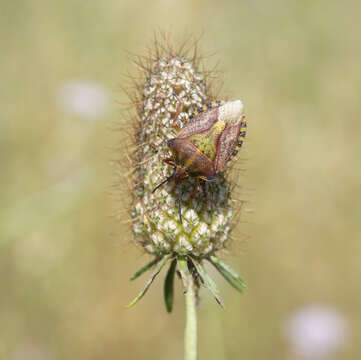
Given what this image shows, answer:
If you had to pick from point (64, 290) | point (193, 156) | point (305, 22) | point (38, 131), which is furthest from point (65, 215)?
point (305, 22)

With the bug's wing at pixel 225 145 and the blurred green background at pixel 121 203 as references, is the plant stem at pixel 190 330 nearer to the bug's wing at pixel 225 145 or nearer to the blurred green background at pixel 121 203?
the bug's wing at pixel 225 145

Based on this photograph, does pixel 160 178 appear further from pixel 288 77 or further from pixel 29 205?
pixel 288 77

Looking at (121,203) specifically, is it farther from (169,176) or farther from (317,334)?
(317,334)

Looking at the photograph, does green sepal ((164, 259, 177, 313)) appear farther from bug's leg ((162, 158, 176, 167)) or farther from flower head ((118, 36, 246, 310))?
bug's leg ((162, 158, 176, 167))

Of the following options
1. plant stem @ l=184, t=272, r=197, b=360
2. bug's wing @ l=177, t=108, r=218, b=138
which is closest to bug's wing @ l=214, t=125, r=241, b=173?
bug's wing @ l=177, t=108, r=218, b=138

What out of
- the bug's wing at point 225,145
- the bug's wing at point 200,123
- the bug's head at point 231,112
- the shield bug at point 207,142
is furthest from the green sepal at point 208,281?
the bug's head at point 231,112

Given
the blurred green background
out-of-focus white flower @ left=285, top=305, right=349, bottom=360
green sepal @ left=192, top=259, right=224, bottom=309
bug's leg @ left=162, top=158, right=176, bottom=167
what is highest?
the blurred green background

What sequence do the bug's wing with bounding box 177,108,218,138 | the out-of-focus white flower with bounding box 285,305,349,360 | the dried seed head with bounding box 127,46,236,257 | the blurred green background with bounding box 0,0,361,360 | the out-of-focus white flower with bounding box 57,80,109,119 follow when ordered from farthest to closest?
the out-of-focus white flower with bounding box 57,80,109,119
the blurred green background with bounding box 0,0,361,360
the out-of-focus white flower with bounding box 285,305,349,360
the dried seed head with bounding box 127,46,236,257
the bug's wing with bounding box 177,108,218,138
